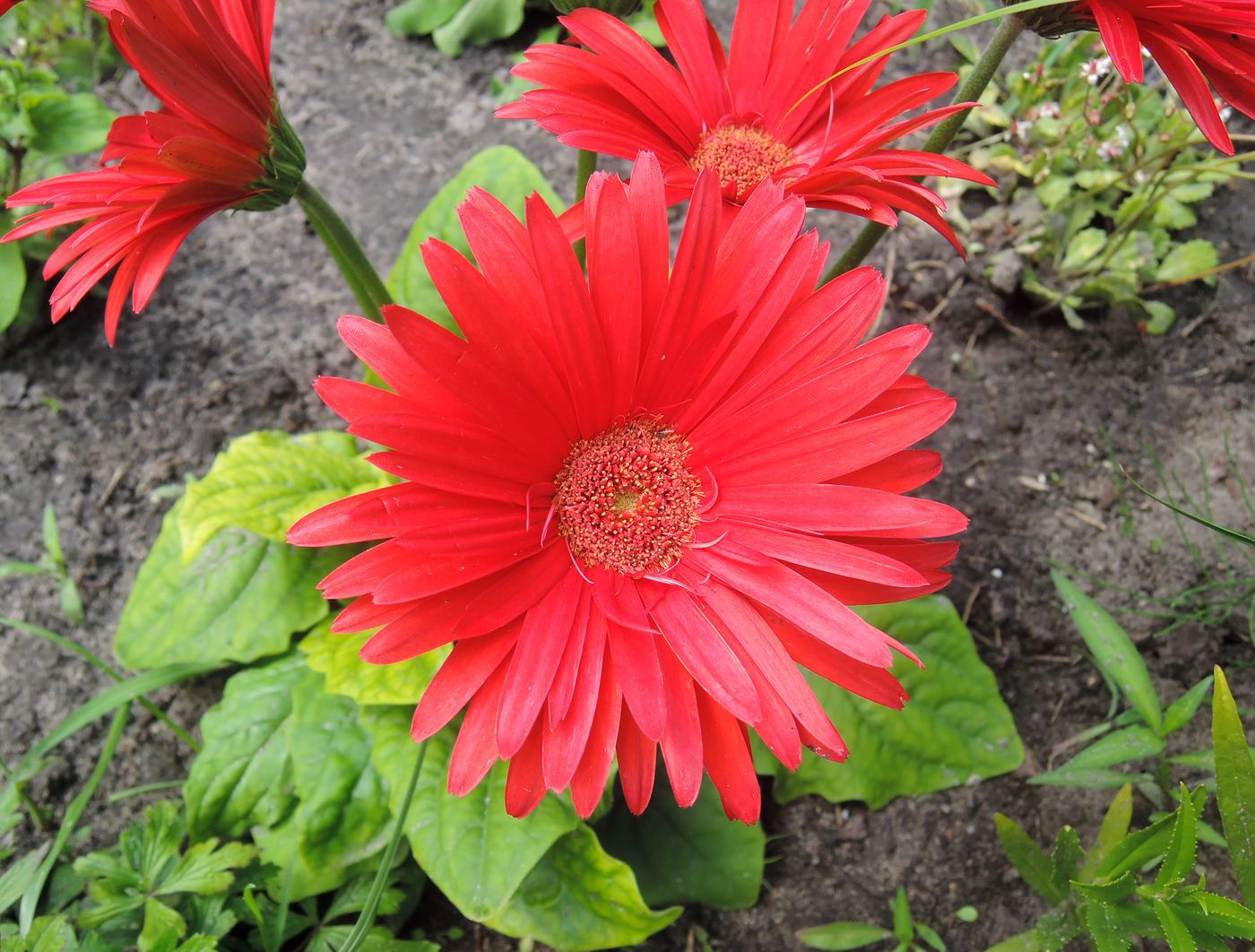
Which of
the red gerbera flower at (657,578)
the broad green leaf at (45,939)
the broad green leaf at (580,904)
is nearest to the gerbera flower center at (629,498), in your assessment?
the red gerbera flower at (657,578)

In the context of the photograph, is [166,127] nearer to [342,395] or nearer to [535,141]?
[342,395]

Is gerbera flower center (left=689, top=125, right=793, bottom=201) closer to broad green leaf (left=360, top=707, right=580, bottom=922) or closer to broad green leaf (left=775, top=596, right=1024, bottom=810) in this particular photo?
broad green leaf (left=775, top=596, right=1024, bottom=810)

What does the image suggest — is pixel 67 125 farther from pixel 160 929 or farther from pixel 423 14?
pixel 160 929

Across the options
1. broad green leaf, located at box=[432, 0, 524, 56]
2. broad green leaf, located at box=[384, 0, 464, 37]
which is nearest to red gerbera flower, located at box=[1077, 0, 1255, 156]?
broad green leaf, located at box=[432, 0, 524, 56]

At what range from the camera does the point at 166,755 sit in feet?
6.19

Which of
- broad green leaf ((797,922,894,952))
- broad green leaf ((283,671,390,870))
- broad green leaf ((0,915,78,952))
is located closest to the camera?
broad green leaf ((0,915,78,952))

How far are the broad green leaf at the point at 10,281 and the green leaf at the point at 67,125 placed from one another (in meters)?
0.27

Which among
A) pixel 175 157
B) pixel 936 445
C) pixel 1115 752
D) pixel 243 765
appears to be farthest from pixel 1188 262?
pixel 243 765

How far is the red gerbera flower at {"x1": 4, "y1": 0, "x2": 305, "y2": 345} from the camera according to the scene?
1.06 meters

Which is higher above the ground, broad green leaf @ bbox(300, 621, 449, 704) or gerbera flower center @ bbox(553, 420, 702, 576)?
gerbera flower center @ bbox(553, 420, 702, 576)

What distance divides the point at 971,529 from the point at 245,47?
70.4 inches

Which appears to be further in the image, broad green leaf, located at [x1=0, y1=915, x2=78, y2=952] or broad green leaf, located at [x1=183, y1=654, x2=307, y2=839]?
broad green leaf, located at [x1=183, y1=654, x2=307, y2=839]

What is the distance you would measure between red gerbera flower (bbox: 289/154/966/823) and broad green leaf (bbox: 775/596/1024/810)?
677 mm

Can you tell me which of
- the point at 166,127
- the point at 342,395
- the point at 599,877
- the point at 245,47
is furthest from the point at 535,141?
the point at 599,877
